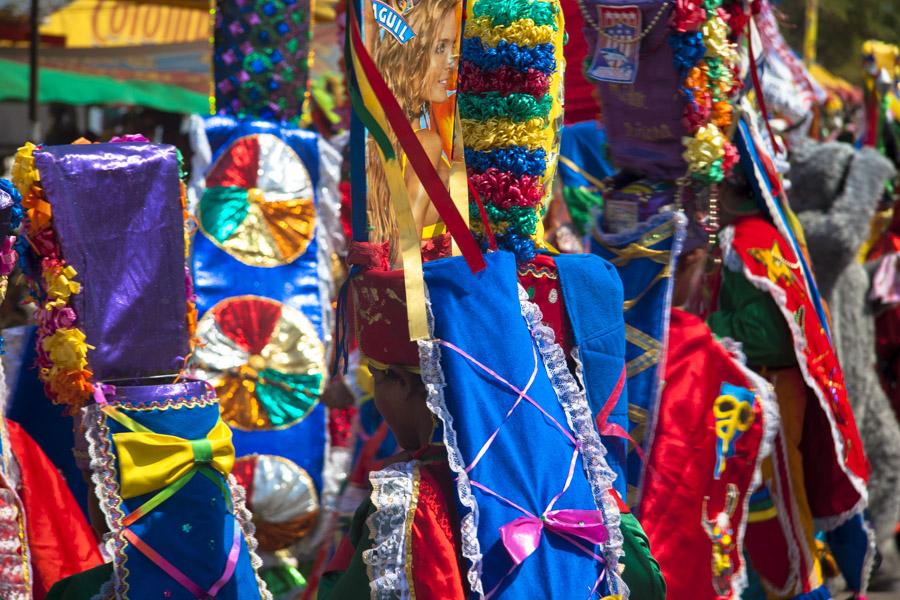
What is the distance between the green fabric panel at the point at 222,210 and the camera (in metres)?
4.81

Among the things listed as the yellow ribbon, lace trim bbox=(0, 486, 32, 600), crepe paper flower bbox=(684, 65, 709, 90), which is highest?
crepe paper flower bbox=(684, 65, 709, 90)

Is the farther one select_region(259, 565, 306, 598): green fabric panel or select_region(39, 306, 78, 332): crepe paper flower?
select_region(259, 565, 306, 598): green fabric panel

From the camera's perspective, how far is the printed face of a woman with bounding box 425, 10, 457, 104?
105 inches

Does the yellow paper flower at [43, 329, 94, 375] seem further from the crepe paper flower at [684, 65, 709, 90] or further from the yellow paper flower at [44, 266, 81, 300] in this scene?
the crepe paper flower at [684, 65, 709, 90]

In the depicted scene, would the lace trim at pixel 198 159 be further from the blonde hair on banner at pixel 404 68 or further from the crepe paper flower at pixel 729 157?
the blonde hair on banner at pixel 404 68

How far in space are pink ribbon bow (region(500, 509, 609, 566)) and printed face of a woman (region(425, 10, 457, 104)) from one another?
2.95 feet

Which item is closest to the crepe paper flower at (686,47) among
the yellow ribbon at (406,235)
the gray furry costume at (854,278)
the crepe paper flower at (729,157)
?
the crepe paper flower at (729,157)

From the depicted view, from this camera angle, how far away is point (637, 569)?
2646 millimetres

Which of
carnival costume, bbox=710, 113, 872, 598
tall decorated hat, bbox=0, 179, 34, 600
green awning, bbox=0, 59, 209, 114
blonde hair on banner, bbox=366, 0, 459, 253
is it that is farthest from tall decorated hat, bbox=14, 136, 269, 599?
green awning, bbox=0, 59, 209, 114

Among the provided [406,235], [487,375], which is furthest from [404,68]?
[487,375]

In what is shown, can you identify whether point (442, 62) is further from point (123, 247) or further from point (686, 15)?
point (686, 15)

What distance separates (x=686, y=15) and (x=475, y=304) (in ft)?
5.25

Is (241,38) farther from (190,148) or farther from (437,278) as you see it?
(437,278)

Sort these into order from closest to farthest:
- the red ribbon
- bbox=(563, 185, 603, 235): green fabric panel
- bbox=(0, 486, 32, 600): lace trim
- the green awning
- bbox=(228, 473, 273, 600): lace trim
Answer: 1. the red ribbon
2. bbox=(0, 486, 32, 600): lace trim
3. bbox=(228, 473, 273, 600): lace trim
4. bbox=(563, 185, 603, 235): green fabric panel
5. the green awning
